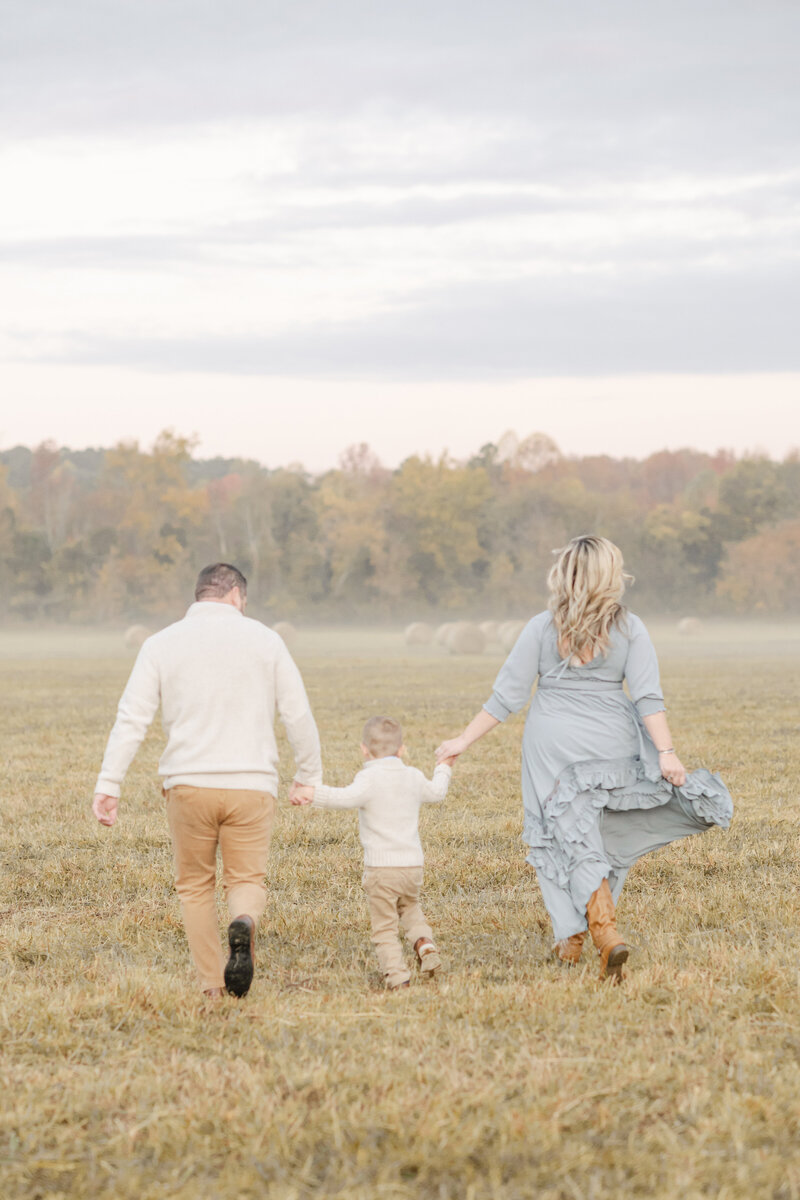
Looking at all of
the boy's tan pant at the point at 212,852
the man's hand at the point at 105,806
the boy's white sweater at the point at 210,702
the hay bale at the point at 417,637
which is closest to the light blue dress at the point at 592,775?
the boy's white sweater at the point at 210,702

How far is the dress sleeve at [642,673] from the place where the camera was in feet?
20.1

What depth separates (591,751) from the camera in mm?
6211

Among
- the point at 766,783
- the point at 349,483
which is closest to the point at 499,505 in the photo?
the point at 349,483

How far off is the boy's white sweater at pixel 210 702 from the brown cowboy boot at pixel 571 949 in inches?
61.9

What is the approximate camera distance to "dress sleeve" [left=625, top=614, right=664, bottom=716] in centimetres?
614

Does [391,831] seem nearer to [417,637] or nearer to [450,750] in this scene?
[450,750]

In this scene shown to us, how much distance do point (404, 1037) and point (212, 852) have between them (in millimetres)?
1342

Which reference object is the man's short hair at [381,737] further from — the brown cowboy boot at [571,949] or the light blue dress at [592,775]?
the brown cowboy boot at [571,949]

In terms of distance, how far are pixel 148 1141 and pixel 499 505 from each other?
84.0 metres

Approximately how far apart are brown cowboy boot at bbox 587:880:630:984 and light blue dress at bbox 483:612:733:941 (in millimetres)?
66

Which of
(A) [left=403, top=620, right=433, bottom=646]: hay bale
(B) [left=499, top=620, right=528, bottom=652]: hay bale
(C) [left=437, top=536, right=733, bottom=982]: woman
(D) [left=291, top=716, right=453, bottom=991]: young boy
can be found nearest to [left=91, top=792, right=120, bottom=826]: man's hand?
(D) [left=291, top=716, right=453, bottom=991]: young boy

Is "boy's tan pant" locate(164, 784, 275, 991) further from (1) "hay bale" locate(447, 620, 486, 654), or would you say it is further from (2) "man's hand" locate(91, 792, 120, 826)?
(1) "hay bale" locate(447, 620, 486, 654)

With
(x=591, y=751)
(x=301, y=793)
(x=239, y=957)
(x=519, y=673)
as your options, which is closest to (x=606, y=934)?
(x=591, y=751)

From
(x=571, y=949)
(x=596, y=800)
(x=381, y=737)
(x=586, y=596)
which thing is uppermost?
(x=586, y=596)
